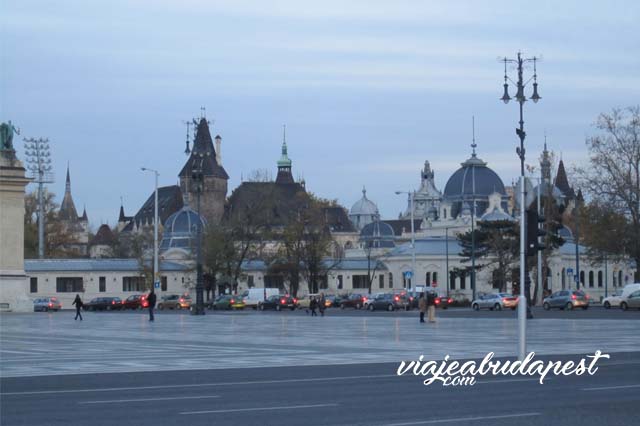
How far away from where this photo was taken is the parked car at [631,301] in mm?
74875

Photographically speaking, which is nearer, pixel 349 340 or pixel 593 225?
pixel 349 340

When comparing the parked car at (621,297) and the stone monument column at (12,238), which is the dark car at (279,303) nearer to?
the parked car at (621,297)

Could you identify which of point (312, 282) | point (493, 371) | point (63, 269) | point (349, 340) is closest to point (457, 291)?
point (312, 282)

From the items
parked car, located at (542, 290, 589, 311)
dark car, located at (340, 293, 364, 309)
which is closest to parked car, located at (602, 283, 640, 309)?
parked car, located at (542, 290, 589, 311)

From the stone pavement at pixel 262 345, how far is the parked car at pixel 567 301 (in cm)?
2982

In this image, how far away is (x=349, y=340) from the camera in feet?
124

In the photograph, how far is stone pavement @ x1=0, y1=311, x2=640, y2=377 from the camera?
27.6 metres

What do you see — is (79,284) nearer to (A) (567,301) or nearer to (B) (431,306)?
(A) (567,301)

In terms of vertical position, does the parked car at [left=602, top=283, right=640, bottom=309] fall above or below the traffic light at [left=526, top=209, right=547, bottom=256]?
below

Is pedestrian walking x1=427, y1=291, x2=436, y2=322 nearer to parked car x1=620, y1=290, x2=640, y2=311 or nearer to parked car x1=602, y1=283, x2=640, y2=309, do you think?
parked car x1=620, y1=290, x2=640, y2=311

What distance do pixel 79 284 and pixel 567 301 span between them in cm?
5681

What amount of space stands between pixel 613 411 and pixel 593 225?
79307 millimetres

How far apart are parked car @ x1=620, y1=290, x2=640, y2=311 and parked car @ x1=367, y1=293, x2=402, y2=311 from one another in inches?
714

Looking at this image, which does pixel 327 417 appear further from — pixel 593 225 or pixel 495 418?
pixel 593 225
